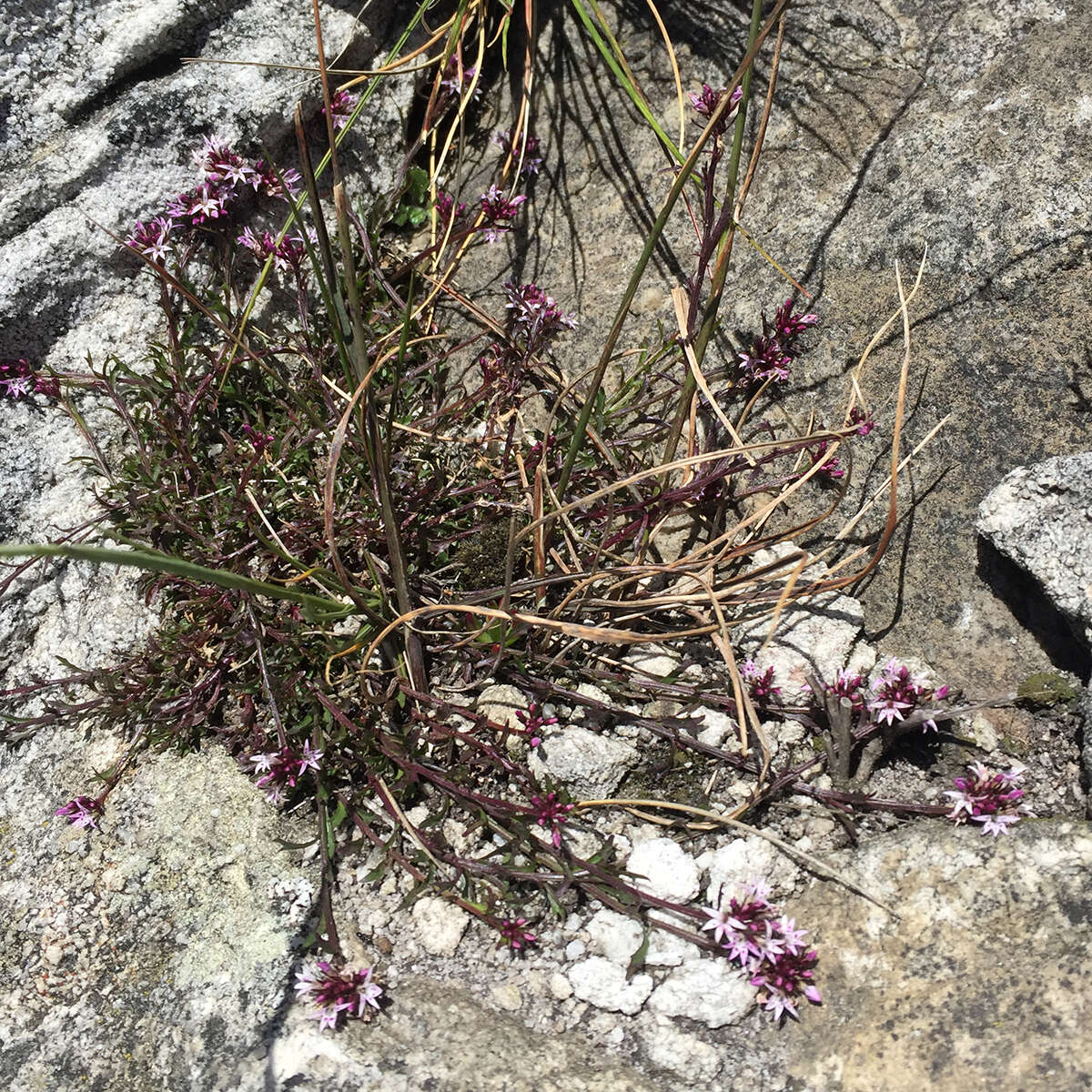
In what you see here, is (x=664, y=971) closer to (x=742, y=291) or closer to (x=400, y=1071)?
(x=400, y=1071)

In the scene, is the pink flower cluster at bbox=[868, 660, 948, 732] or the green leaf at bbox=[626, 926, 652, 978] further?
the pink flower cluster at bbox=[868, 660, 948, 732]

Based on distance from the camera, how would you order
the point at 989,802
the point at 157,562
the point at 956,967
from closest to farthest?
the point at 157,562 → the point at 956,967 → the point at 989,802

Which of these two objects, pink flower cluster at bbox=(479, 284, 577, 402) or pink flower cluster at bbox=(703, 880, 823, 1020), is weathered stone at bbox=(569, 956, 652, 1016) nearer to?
pink flower cluster at bbox=(703, 880, 823, 1020)

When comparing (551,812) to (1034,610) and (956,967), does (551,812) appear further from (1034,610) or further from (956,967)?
(1034,610)

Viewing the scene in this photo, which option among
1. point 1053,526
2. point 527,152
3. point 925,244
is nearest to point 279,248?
point 527,152

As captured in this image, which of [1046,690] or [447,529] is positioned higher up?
[447,529]

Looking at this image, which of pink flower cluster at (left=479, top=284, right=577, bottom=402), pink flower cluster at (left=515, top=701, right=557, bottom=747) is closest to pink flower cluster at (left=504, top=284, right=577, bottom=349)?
pink flower cluster at (left=479, top=284, right=577, bottom=402)

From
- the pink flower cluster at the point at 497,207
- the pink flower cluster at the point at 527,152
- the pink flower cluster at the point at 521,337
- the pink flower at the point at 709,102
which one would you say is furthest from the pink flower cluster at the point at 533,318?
the pink flower at the point at 709,102
